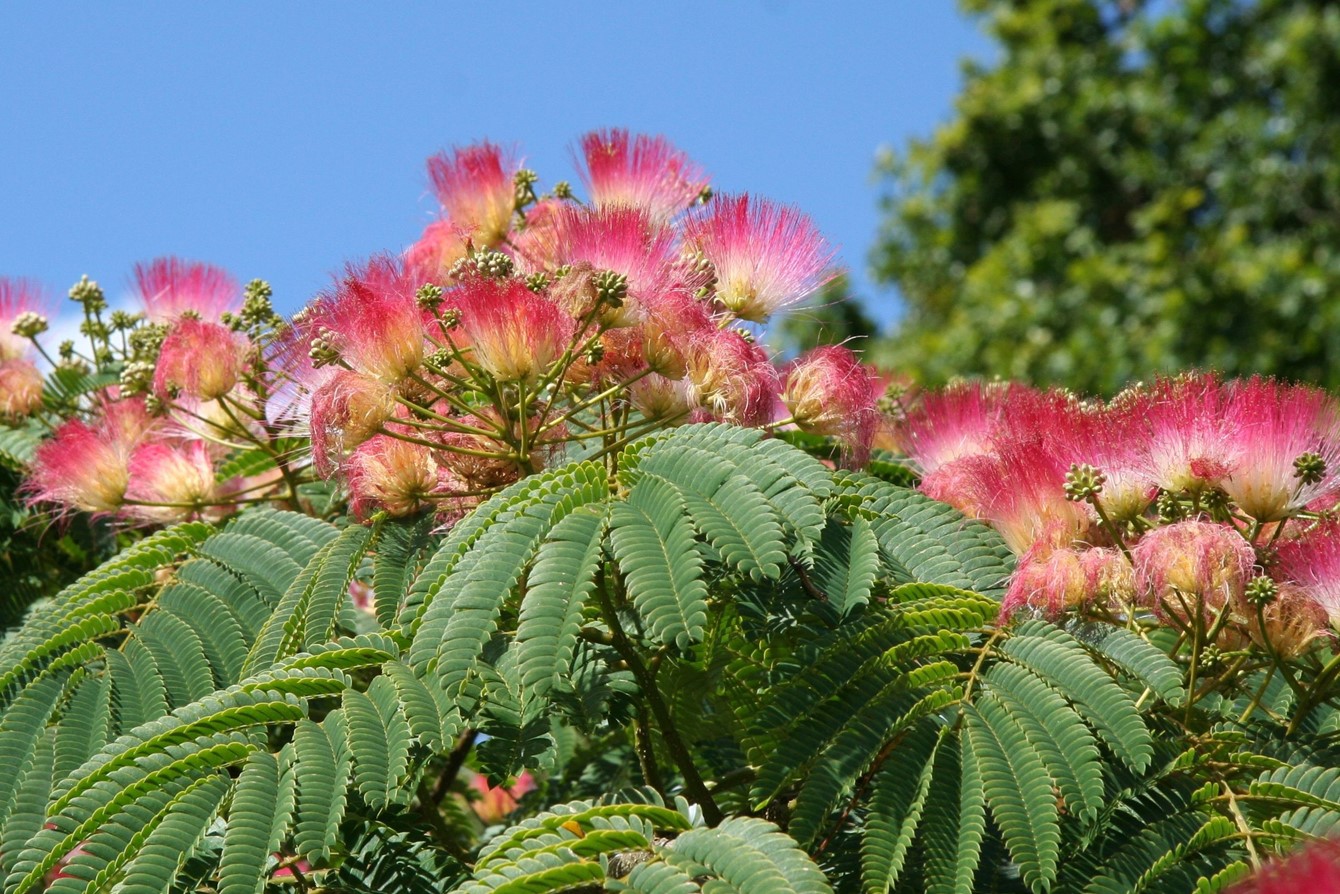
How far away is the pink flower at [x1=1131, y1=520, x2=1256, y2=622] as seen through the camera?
2.49m

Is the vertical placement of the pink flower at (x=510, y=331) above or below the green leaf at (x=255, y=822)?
above

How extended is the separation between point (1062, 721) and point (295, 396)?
171 cm

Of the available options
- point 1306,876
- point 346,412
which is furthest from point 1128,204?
point 1306,876

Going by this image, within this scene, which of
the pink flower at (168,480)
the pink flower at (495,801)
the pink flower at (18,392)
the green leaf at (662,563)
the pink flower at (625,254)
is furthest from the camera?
the pink flower at (495,801)

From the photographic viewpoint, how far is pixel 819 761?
246 centimetres

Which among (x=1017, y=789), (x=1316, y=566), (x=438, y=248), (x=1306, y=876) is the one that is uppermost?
(x=438, y=248)

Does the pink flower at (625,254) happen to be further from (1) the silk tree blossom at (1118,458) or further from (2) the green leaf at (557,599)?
(1) the silk tree blossom at (1118,458)

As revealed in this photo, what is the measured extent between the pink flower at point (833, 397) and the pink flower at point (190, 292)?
1646 mm

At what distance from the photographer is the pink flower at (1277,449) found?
8.63 feet

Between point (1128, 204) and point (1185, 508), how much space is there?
519 inches

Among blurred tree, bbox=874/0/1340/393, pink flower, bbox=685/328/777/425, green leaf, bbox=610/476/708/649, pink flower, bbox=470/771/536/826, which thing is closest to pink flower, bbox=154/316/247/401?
pink flower, bbox=685/328/777/425

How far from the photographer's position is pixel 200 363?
11.0 ft

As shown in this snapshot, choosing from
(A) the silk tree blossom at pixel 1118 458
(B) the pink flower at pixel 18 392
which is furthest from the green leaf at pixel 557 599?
(B) the pink flower at pixel 18 392

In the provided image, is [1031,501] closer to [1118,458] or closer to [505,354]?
[1118,458]
